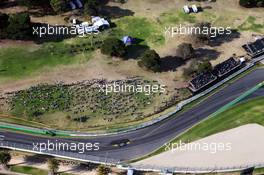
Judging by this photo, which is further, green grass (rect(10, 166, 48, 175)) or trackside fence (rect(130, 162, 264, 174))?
trackside fence (rect(130, 162, 264, 174))

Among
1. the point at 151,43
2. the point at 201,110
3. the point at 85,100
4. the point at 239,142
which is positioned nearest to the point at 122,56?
the point at 151,43

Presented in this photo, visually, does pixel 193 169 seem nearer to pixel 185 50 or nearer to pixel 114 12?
pixel 185 50

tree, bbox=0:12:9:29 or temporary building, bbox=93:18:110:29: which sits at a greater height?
tree, bbox=0:12:9:29

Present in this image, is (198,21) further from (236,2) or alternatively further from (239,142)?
(239,142)

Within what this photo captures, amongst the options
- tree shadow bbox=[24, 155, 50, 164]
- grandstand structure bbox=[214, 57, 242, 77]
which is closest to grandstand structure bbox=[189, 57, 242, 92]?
grandstand structure bbox=[214, 57, 242, 77]

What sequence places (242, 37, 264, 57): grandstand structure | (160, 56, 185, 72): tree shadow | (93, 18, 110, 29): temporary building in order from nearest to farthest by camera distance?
1. (160, 56, 185, 72): tree shadow
2. (242, 37, 264, 57): grandstand structure
3. (93, 18, 110, 29): temporary building

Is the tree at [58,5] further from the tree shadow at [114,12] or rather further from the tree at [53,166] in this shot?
the tree at [53,166]

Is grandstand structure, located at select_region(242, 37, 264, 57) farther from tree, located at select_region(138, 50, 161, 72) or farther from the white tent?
tree, located at select_region(138, 50, 161, 72)

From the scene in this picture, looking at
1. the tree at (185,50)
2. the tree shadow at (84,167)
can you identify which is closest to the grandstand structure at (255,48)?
the tree at (185,50)
